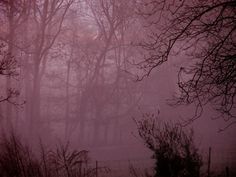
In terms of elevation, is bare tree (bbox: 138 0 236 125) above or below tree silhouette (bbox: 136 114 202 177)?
above

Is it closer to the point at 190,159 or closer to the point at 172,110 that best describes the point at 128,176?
the point at 190,159

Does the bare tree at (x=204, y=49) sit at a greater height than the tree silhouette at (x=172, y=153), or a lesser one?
greater

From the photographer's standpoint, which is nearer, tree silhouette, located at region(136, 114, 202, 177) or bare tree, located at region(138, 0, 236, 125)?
bare tree, located at region(138, 0, 236, 125)

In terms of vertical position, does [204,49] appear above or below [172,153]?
above

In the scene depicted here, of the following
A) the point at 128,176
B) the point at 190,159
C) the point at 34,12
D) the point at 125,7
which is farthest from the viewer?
the point at 125,7

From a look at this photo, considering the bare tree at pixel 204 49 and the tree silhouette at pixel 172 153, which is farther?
the tree silhouette at pixel 172 153

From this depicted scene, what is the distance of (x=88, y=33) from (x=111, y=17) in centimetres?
331

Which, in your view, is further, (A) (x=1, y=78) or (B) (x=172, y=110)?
(A) (x=1, y=78)

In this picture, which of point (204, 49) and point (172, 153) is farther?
point (204, 49)

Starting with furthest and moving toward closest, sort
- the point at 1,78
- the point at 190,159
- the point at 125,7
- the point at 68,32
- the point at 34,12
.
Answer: the point at 1,78, the point at 68,32, the point at 125,7, the point at 34,12, the point at 190,159

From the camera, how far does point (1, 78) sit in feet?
144

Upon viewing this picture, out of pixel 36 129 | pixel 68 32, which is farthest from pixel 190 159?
pixel 68 32

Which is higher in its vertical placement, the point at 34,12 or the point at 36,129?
the point at 34,12

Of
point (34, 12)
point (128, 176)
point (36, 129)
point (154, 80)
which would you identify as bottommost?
point (128, 176)
